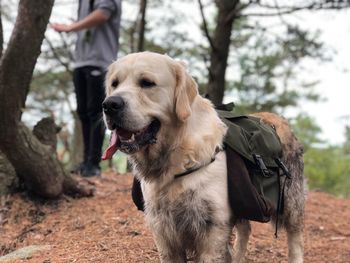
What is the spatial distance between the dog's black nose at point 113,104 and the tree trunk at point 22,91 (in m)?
A: 2.13

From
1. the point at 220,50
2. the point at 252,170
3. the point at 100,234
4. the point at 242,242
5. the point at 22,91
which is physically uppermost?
the point at 220,50

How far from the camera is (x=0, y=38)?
5.18 m

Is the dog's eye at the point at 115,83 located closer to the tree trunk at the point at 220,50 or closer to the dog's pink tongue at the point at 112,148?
the dog's pink tongue at the point at 112,148

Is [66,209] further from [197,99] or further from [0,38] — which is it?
[197,99]

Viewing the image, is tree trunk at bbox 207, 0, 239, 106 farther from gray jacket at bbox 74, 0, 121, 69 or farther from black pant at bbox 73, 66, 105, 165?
black pant at bbox 73, 66, 105, 165

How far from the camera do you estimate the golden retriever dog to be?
117 inches

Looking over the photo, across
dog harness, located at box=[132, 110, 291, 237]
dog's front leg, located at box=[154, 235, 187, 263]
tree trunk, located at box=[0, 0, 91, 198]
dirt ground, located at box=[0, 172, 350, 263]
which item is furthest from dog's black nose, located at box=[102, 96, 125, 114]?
tree trunk, located at box=[0, 0, 91, 198]

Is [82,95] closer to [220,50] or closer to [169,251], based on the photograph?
[220,50]

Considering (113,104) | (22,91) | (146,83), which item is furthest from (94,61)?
(113,104)

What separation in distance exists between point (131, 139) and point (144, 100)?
247 mm

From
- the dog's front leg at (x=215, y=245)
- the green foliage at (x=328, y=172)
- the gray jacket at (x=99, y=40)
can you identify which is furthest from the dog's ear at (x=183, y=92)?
the green foliage at (x=328, y=172)

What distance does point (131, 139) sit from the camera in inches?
117

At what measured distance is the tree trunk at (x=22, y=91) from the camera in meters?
4.57

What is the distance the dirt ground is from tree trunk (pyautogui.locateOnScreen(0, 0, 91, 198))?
1.24 ft
